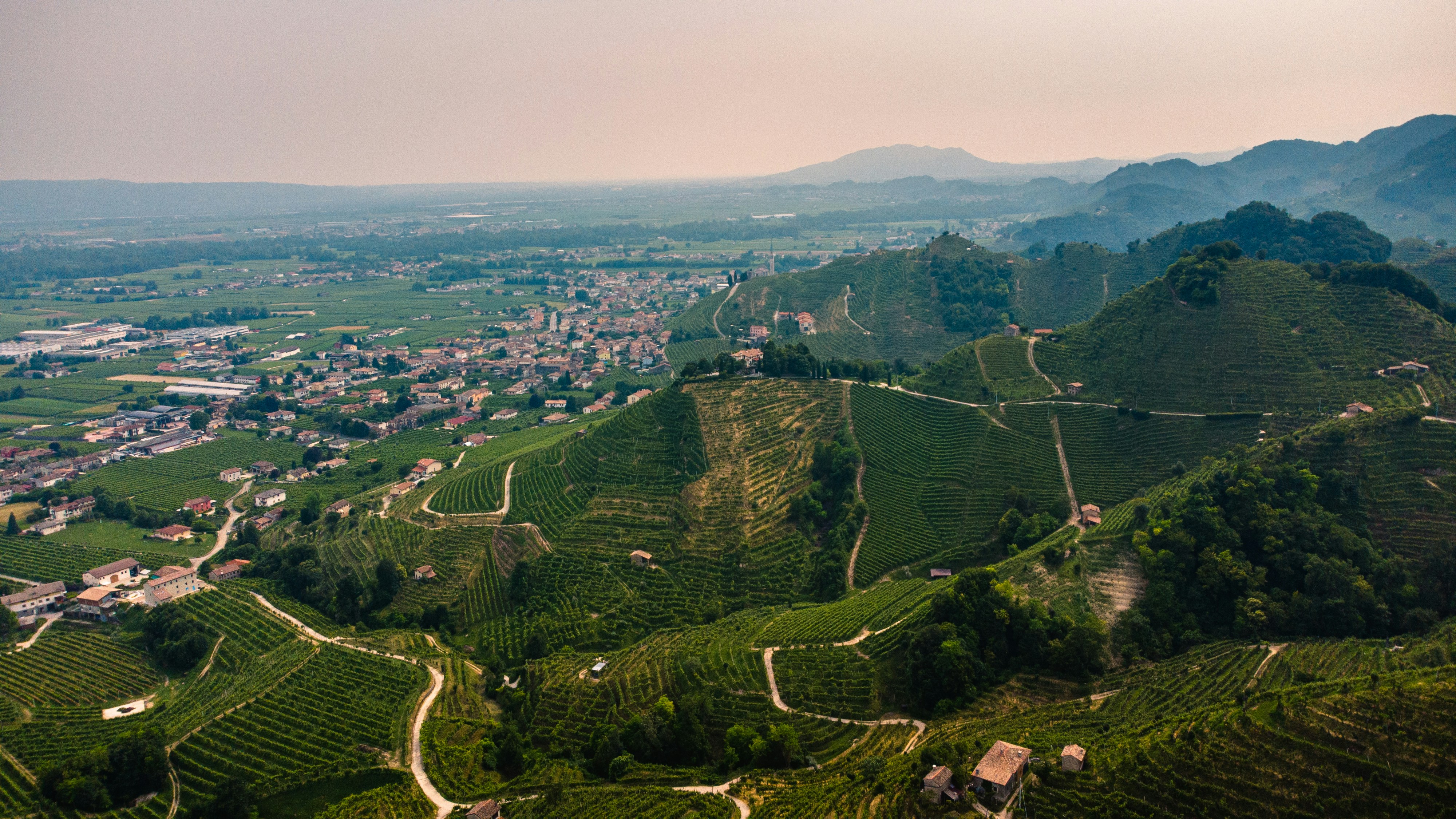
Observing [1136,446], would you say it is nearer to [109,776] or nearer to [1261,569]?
[1261,569]

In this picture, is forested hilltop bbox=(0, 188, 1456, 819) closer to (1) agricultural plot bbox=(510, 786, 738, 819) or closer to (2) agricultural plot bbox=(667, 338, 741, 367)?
(1) agricultural plot bbox=(510, 786, 738, 819)

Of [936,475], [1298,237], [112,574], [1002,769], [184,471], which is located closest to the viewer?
[1002,769]

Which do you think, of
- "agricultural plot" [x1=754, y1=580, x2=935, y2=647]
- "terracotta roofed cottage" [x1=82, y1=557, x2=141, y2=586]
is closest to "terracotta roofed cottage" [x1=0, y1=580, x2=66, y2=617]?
"terracotta roofed cottage" [x1=82, y1=557, x2=141, y2=586]

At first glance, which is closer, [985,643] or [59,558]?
[985,643]

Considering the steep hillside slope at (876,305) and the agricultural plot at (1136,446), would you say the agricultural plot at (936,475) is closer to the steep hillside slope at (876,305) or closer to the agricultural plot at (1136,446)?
the agricultural plot at (1136,446)

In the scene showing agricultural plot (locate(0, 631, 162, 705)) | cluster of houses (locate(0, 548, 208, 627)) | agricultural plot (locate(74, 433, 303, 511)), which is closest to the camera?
agricultural plot (locate(0, 631, 162, 705))

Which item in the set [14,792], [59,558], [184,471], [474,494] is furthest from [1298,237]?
[59,558]
